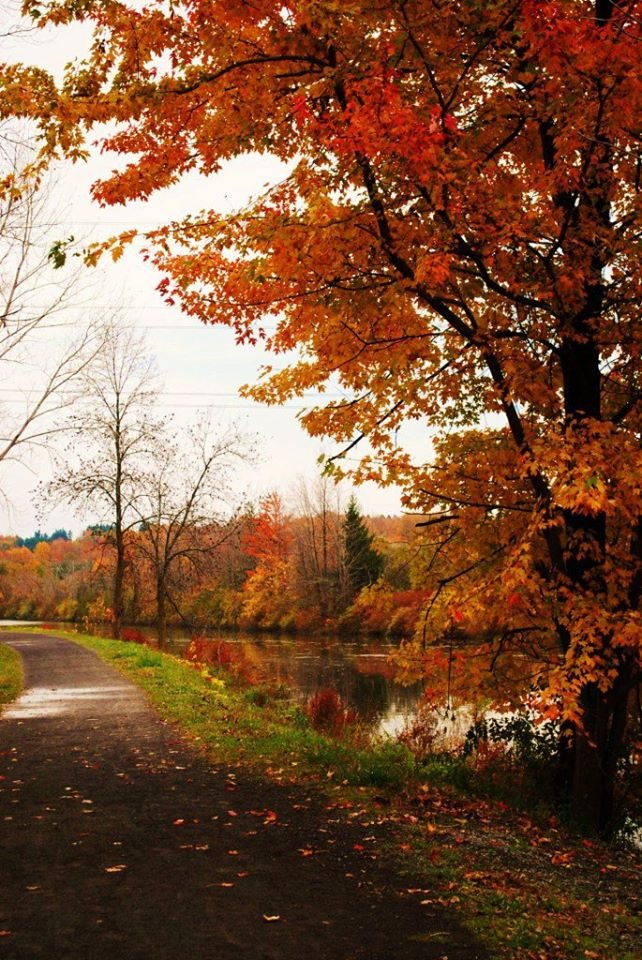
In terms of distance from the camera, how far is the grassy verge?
1395 cm

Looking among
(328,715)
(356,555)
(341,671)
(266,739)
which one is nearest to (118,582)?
(341,671)

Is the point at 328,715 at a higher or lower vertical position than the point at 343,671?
higher

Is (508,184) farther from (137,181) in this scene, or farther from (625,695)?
(625,695)

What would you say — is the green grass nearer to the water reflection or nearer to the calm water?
the calm water

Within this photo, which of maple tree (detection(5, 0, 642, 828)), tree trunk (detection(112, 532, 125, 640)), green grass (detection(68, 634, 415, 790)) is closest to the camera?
maple tree (detection(5, 0, 642, 828))

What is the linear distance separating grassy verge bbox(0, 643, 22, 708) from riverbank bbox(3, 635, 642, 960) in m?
4.20

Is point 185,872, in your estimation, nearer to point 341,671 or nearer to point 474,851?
point 474,851

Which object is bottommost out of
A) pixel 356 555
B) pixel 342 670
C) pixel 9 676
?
pixel 342 670

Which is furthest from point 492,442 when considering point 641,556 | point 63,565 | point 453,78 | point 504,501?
point 63,565

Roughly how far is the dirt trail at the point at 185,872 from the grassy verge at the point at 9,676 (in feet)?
17.3

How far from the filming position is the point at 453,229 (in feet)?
21.8

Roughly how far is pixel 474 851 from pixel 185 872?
212 centimetres

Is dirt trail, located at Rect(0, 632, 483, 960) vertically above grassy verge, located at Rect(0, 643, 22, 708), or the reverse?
dirt trail, located at Rect(0, 632, 483, 960)

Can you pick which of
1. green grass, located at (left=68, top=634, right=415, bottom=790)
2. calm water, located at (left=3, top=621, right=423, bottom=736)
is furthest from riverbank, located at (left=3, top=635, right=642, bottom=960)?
calm water, located at (left=3, top=621, right=423, bottom=736)
